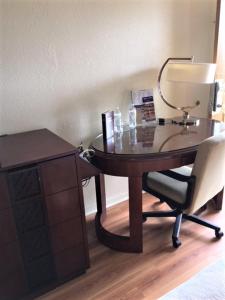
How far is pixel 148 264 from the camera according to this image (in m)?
1.92

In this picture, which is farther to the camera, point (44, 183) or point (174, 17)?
point (174, 17)

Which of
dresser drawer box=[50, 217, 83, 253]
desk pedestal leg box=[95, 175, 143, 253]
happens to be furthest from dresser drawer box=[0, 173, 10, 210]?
desk pedestal leg box=[95, 175, 143, 253]

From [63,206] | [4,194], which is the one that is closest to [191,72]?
[63,206]

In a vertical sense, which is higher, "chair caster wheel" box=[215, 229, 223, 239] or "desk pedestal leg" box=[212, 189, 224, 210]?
"desk pedestal leg" box=[212, 189, 224, 210]

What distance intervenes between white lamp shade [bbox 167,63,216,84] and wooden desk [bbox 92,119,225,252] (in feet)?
1.26

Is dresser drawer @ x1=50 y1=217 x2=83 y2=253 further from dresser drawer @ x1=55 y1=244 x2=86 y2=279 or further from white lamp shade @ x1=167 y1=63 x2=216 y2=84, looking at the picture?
white lamp shade @ x1=167 y1=63 x2=216 y2=84

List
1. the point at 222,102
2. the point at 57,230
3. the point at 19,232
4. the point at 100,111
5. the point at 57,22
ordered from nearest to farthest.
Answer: the point at 19,232 → the point at 57,230 → the point at 57,22 → the point at 100,111 → the point at 222,102

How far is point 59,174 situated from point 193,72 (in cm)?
131

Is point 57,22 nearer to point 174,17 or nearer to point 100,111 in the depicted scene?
point 100,111

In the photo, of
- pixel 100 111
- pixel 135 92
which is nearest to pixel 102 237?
pixel 100 111

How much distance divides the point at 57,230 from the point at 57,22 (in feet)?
4.47

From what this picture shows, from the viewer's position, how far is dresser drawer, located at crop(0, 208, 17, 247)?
1.45 meters

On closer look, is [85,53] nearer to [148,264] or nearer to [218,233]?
[148,264]

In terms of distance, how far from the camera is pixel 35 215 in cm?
155
